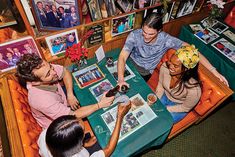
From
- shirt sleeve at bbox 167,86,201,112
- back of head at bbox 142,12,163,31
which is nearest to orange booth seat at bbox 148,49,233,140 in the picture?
shirt sleeve at bbox 167,86,201,112

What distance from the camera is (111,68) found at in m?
2.68

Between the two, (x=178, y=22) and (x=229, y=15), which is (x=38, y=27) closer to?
(x=178, y=22)

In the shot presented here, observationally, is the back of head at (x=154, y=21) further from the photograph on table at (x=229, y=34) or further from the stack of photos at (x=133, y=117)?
the photograph on table at (x=229, y=34)

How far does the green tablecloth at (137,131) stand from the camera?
6.78ft

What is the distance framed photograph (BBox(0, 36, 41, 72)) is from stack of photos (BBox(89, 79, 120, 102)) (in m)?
0.84

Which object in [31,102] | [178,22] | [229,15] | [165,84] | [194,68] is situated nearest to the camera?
[31,102]

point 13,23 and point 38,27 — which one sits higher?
point 13,23

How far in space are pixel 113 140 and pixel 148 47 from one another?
1413 millimetres

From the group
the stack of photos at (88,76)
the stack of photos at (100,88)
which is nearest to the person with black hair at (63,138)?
the stack of photos at (100,88)

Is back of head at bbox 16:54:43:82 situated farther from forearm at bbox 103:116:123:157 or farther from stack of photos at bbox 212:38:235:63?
stack of photos at bbox 212:38:235:63

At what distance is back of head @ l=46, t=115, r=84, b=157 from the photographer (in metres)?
1.53

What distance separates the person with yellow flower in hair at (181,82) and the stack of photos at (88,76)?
33.8 inches

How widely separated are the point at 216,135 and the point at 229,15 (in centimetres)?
235

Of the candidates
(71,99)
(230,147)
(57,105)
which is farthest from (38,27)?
(230,147)
